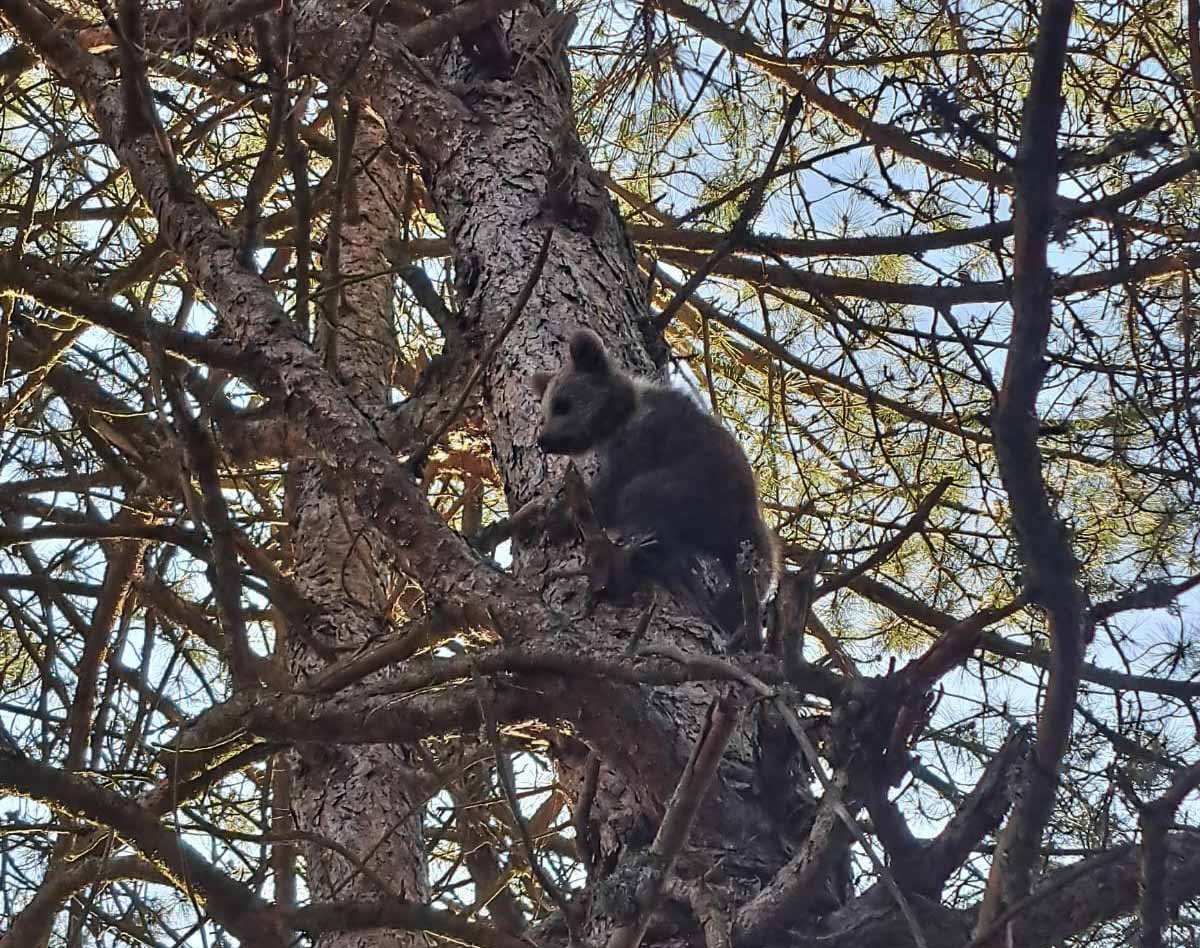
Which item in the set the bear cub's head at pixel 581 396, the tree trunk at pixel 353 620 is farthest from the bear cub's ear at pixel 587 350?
the tree trunk at pixel 353 620

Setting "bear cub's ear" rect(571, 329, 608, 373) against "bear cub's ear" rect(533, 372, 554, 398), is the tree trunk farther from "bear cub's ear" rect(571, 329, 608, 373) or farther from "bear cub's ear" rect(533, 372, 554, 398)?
"bear cub's ear" rect(571, 329, 608, 373)

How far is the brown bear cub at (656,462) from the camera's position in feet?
10.2

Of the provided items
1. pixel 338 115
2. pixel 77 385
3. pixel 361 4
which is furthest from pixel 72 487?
pixel 361 4

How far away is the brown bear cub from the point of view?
3107mm

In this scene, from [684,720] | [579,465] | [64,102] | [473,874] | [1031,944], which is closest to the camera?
[1031,944]

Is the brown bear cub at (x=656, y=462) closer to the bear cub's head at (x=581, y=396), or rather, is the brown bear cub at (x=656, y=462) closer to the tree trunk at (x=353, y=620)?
the bear cub's head at (x=581, y=396)

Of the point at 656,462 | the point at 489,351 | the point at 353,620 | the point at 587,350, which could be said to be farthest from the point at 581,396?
the point at 353,620

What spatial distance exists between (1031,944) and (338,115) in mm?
2783

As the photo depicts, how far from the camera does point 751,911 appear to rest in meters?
1.72

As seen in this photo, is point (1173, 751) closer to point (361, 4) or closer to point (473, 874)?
point (473, 874)

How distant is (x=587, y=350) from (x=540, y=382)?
149 mm

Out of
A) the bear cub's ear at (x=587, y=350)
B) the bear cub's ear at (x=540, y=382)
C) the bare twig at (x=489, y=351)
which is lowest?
the bare twig at (x=489, y=351)

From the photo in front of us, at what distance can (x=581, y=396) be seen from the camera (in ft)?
10.5

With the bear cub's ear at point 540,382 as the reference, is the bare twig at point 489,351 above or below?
below
